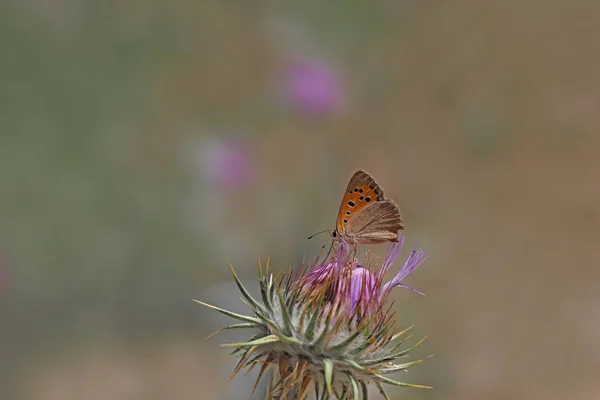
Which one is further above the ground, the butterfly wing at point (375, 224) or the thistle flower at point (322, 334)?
the butterfly wing at point (375, 224)

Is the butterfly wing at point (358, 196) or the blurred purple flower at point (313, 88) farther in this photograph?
the blurred purple flower at point (313, 88)

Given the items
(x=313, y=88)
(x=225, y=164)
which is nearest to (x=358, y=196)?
(x=225, y=164)

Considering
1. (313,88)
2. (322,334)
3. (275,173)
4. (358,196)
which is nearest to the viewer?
(322,334)

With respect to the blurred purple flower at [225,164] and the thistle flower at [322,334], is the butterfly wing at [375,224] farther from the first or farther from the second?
the blurred purple flower at [225,164]

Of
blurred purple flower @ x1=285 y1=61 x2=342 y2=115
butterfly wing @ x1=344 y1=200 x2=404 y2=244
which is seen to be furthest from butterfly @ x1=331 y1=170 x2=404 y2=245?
blurred purple flower @ x1=285 y1=61 x2=342 y2=115

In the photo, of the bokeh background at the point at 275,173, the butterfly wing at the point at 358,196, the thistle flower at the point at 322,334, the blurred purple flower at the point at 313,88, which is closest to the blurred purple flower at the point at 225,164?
the bokeh background at the point at 275,173

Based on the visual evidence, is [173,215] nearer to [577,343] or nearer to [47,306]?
[47,306]

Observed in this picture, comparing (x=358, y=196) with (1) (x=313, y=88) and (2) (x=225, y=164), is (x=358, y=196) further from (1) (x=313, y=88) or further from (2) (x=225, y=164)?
(1) (x=313, y=88)

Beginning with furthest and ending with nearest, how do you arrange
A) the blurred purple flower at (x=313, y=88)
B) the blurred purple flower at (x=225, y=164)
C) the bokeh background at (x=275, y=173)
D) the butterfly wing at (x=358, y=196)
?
the blurred purple flower at (x=313, y=88)
the blurred purple flower at (x=225, y=164)
the bokeh background at (x=275, y=173)
the butterfly wing at (x=358, y=196)
